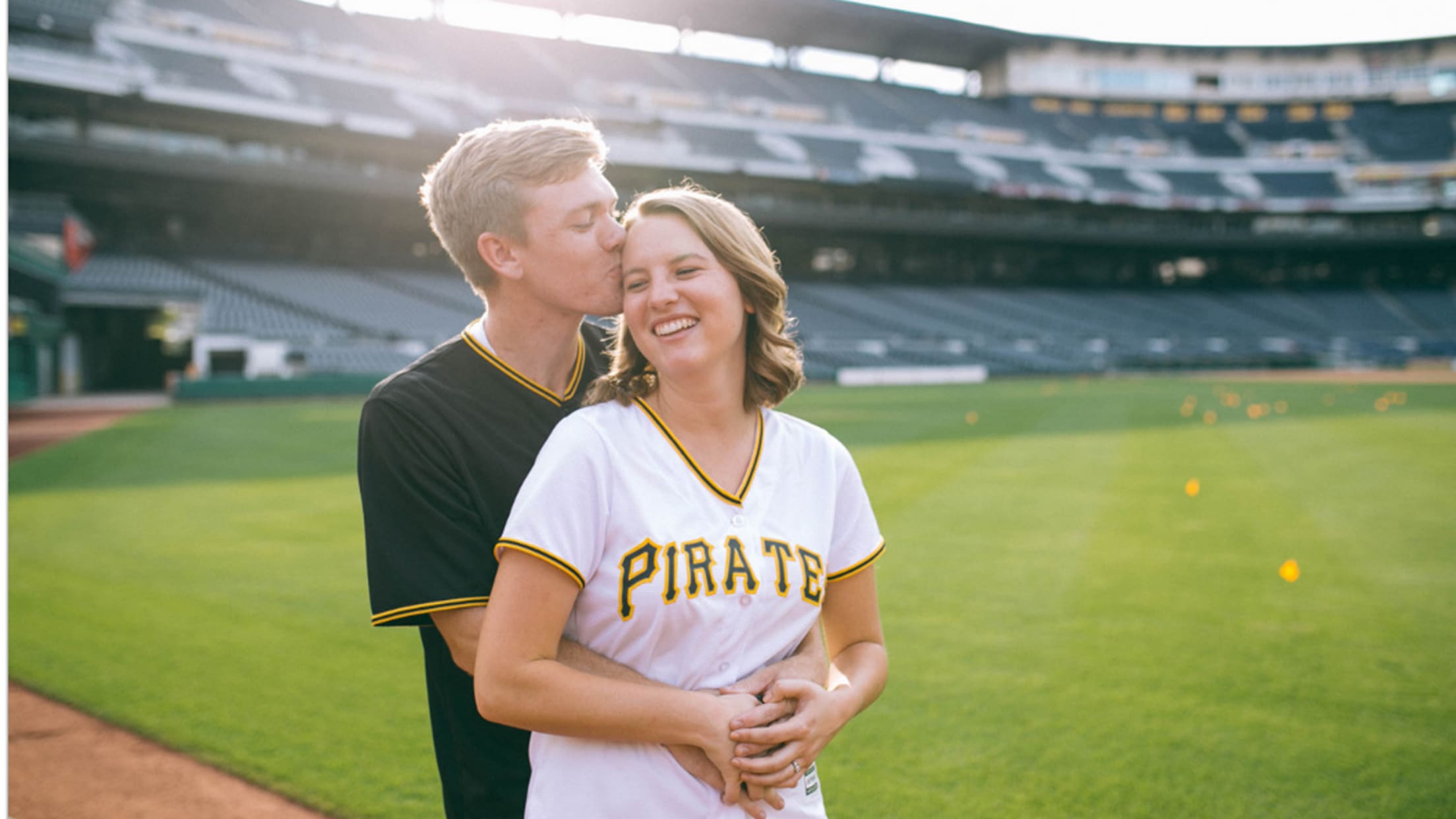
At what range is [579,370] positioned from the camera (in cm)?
248

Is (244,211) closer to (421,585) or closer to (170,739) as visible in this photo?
(170,739)

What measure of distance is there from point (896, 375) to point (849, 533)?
37.1 meters

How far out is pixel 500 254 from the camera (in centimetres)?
227

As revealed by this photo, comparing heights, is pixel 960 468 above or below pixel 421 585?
below

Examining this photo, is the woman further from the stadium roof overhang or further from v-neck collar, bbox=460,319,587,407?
the stadium roof overhang

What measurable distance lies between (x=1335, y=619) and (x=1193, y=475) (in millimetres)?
6041

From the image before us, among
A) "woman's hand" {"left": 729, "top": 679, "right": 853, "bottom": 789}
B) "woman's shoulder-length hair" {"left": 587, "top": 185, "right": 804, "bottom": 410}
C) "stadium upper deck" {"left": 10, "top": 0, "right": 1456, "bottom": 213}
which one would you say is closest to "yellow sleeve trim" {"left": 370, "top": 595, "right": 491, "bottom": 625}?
"woman's shoulder-length hair" {"left": 587, "top": 185, "right": 804, "bottom": 410}

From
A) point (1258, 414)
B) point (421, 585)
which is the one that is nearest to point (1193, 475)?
point (1258, 414)

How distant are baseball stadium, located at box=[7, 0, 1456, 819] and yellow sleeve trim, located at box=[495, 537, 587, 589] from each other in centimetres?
247

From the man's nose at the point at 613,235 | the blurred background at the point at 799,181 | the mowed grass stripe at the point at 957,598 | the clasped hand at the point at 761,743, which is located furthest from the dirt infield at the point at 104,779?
the blurred background at the point at 799,181

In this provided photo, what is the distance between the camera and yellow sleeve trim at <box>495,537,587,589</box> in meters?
1.75

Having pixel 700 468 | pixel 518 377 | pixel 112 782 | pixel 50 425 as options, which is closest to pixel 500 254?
pixel 518 377

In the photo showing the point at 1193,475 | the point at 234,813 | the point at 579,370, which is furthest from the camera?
the point at 1193,475

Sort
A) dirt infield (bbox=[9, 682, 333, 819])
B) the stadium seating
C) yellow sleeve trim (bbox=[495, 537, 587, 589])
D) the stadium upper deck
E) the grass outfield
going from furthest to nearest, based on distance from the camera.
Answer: the stadium upper deck → the stadium seating → the grass outfield → dirt infield (bbox=[9, 682, 333, 819]) → yellow sleeve trim (bbox=[495, 537, 587, 589])
